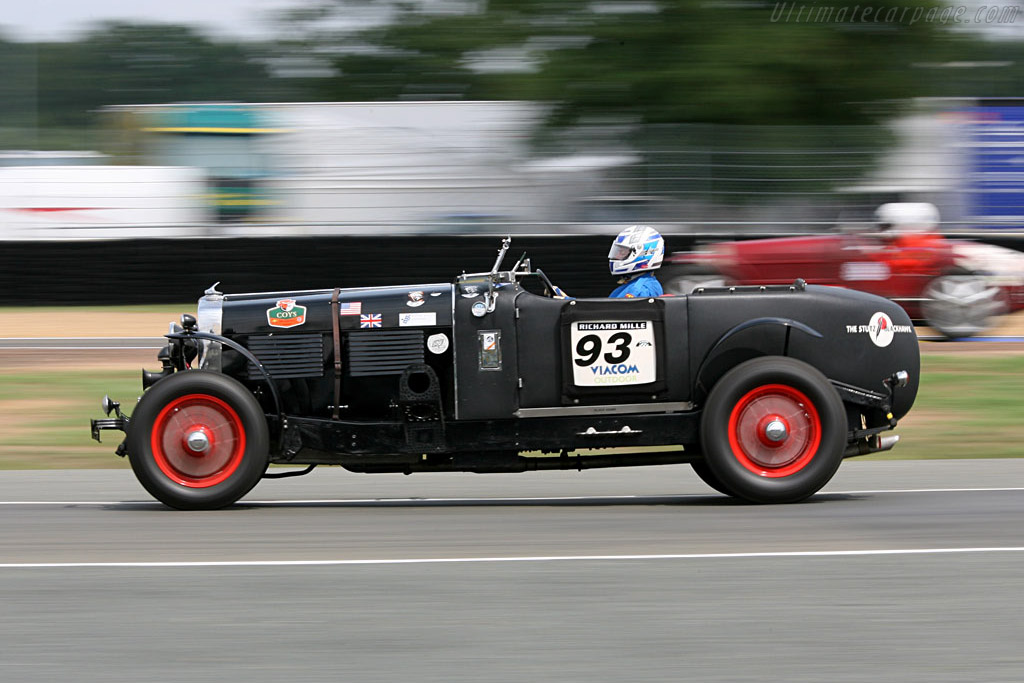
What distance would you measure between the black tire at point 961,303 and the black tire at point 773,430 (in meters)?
9.40

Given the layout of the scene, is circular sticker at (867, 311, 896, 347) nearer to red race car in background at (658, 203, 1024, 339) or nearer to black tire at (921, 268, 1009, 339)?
red race car in background at (658, 203, 1024, 339)

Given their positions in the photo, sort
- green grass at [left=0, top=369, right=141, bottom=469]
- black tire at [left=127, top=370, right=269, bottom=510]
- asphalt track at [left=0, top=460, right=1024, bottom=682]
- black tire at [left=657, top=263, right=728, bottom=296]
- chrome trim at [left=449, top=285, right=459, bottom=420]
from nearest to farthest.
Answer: asphalt track at [left=0, top=460, right=1024, bottom=682] < black tire at [left=127, top=370, right=269, bottom=510] < chrome trim at [left=449, top=285, right=459, bottom=420] < green grass at [left=0, top=369, right=141, bottom=469] < black tire at [left=657, top=263, right=728, bottom=296]

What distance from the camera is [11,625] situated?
17.9 ft

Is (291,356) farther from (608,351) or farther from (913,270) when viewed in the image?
(913,270)

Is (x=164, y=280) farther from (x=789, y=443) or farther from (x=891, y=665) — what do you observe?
(x=891, y=665)

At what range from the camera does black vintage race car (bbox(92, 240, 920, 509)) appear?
25.8 feet

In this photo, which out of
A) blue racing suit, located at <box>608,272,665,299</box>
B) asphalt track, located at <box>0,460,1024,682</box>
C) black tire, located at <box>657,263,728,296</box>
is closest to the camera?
asphalt track, located at <box>0,460,1024,682</box>

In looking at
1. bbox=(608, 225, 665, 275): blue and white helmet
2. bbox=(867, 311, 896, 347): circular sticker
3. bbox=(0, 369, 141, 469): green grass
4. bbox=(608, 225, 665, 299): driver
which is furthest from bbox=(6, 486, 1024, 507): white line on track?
bbox=(0, 369, 141, 469): green grass

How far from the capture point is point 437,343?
7965 millimetres

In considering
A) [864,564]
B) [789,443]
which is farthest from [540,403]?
[864,564]

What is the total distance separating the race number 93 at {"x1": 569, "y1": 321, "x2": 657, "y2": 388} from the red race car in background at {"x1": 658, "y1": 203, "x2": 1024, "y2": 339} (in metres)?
9.11

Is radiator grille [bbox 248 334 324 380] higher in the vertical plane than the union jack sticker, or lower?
lower

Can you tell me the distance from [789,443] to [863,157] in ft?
50.7

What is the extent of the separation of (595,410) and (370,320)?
132 centimetres
